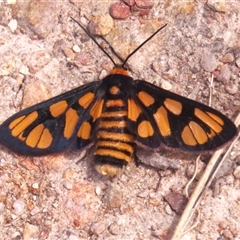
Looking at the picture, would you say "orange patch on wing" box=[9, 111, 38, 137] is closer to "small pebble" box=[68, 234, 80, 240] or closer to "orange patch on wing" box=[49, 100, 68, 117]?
"orange patch on wing" box=[49, 100, 68, 117]

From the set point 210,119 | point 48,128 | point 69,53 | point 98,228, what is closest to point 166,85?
point 210,119

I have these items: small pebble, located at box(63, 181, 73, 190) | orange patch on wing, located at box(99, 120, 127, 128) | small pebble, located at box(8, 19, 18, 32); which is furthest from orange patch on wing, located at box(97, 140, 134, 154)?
small pebble, located at box(8, 19, 18, 32)

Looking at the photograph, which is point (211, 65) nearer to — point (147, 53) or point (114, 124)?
point (147, 53)

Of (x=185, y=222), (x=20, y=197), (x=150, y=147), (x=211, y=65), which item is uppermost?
(x=211, y=65)

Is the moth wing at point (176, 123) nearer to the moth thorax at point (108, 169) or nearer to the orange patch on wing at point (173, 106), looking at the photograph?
the orange patch on wing at point (173, 106)

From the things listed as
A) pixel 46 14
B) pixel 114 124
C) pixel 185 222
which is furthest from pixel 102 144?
pixel 46 14

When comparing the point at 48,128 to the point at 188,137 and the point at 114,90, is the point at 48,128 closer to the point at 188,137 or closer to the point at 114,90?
the point at 114,90
